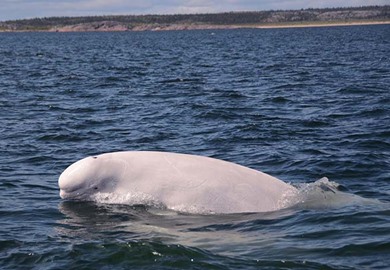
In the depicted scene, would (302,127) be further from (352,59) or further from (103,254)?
(352,59)

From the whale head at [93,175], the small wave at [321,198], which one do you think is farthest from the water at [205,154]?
the whale head at [93,175]

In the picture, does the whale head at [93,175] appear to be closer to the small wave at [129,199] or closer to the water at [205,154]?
the small wave at [129,199]

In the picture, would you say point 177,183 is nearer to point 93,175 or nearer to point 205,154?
point 93,175

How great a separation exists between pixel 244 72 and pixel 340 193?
33766mm

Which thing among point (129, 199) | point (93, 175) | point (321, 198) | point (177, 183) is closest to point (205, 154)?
point (321, 198)

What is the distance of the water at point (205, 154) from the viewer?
10734 mm

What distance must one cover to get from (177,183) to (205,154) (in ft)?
21.0

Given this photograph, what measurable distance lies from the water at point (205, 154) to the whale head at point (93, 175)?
38 centimetres

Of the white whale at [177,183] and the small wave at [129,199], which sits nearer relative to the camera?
the white whale at [177,183]

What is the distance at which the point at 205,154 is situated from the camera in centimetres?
1889

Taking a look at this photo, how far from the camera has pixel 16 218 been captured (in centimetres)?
1316

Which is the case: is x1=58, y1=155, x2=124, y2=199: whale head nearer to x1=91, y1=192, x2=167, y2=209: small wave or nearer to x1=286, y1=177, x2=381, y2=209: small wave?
x1=91, y1=192, x2=167, y2=209: small wave

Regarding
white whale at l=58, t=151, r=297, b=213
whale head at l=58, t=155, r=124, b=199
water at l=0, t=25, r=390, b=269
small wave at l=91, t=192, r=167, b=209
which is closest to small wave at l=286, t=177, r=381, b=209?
water at l=0, t=25, r=390, b=269

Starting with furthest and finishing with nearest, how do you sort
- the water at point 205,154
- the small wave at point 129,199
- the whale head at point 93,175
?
the whale head at point 93,175 → the small wave at point 129,199 → the water at point 205,154
